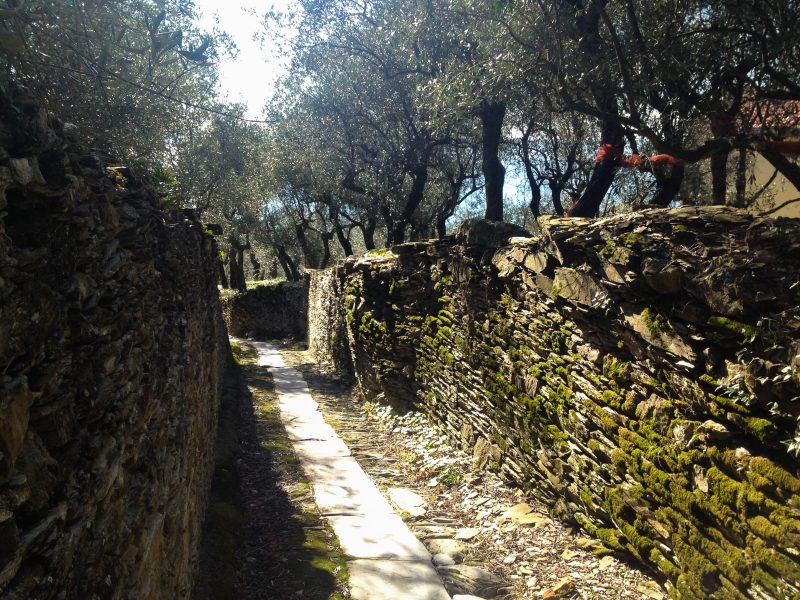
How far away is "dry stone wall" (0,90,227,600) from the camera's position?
152 cm

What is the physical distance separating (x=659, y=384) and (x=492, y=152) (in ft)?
24.7

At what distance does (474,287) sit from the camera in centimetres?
772

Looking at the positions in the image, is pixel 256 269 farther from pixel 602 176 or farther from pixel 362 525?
pixel 362 525

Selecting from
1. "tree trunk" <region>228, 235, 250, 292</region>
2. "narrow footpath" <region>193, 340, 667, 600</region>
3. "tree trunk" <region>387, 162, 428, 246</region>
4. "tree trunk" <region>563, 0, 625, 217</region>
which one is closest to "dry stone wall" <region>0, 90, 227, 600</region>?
"narrow footpath" <region>193, 340, 667, 600</region>

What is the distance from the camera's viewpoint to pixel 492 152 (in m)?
11.0

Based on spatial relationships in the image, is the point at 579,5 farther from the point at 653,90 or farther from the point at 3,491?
the point at 3,491

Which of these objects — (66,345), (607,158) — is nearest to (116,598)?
(66,345)

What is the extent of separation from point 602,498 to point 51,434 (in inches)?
176

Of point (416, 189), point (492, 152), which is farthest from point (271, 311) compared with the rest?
point (492, 152)

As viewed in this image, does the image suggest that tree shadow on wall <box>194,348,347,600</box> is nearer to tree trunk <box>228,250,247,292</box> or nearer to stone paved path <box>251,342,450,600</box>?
stone paved path <box>251,342,450,600</box>

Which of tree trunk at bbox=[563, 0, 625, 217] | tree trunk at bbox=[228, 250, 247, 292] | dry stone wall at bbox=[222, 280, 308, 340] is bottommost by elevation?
dry stone wall at bbox=[222, 280, 308, 340]

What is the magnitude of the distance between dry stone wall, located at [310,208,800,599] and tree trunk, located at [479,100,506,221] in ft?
12.8

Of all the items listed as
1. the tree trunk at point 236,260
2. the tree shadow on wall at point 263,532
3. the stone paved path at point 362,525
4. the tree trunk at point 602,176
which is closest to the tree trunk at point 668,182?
the tree trunk at point 602,176

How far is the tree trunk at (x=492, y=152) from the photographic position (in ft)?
34.9
